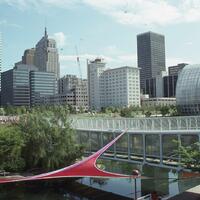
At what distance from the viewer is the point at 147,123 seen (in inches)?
1642

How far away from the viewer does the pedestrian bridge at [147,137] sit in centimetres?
3816

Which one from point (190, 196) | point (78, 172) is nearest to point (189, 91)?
point (190, 196)

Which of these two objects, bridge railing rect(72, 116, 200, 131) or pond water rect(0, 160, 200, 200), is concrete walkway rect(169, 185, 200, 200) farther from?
pond water rect(0, 160, 200, 200)

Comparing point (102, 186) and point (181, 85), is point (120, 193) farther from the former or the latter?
point (181, 85)

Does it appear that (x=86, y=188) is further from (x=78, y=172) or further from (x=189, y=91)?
(x=189, y=91)

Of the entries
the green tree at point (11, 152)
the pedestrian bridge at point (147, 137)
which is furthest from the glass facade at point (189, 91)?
the green tree at point (11, 152)

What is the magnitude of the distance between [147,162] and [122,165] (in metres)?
16.0

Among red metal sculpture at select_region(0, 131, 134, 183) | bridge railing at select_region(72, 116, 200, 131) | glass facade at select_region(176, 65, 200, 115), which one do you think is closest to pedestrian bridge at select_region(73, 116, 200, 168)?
bridge railing at select_region(72, 116, 200, 131)

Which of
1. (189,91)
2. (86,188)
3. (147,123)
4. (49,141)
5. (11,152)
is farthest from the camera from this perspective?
(189,91)

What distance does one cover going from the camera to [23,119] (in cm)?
4831

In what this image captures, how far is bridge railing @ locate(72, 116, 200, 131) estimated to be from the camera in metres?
38.8

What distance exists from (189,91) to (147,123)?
3458 inches

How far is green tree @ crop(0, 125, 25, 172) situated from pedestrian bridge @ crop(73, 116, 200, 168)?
815cm

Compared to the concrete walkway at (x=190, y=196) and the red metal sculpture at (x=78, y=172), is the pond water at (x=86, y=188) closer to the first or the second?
the concrete walkway at (x=190, y=196)
